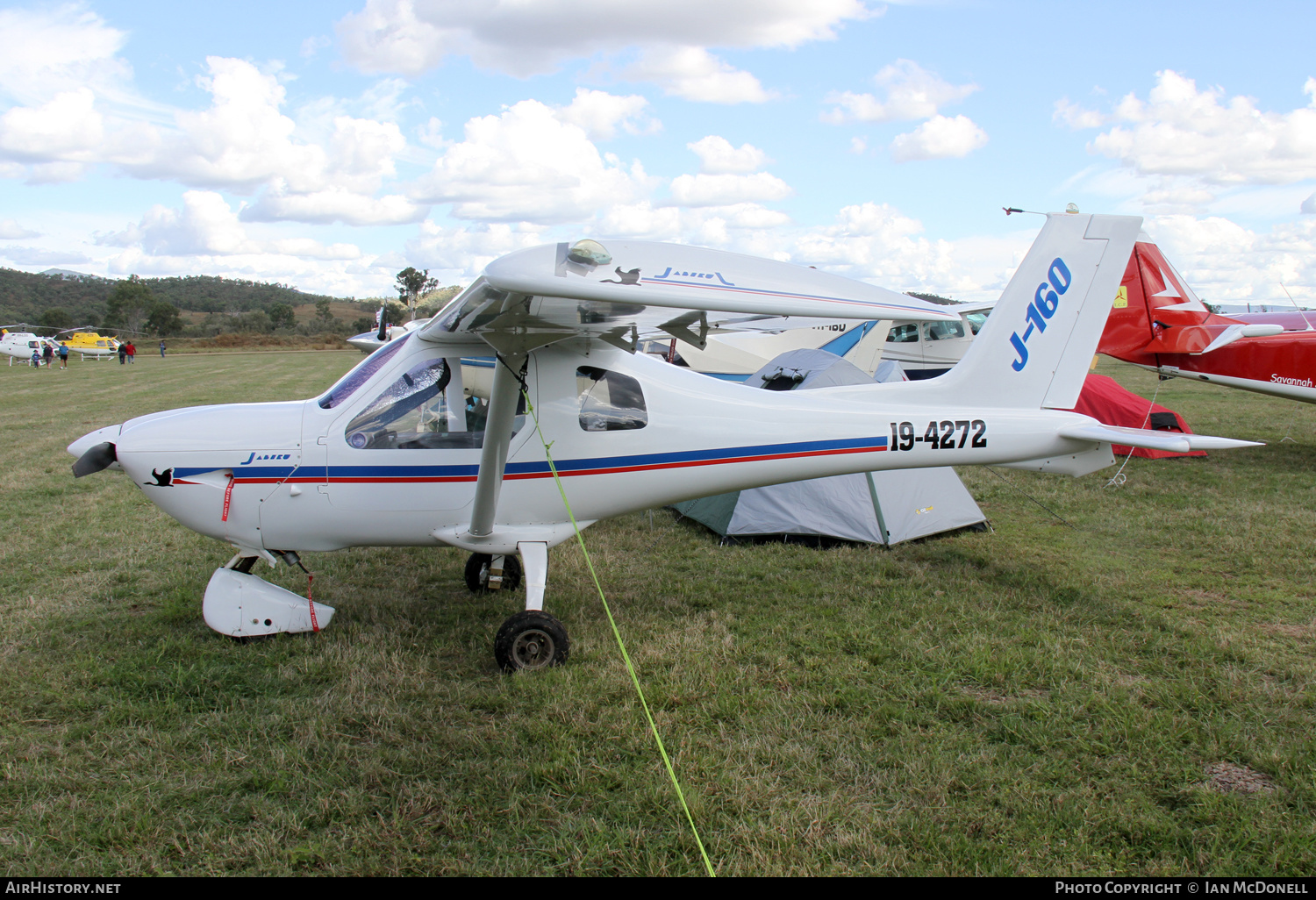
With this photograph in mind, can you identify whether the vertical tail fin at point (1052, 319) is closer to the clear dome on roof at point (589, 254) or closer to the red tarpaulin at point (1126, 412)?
the clear dome on roof at point (589, 254)

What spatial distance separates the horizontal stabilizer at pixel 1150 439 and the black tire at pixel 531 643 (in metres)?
3.39

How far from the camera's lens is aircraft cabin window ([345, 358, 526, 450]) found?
177 inches

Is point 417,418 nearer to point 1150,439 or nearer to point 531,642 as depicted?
point 531,642

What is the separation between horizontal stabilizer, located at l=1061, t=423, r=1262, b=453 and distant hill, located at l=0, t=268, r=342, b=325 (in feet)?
309

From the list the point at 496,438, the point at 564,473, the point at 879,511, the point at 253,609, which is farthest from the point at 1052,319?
the point at 253,609

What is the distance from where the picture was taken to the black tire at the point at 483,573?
5555 mm

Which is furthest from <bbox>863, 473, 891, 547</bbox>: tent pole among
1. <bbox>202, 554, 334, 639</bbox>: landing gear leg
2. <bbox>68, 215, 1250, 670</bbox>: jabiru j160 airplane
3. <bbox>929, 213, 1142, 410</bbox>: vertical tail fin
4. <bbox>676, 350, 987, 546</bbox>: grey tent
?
<bbox>202, 554, 334, 639</bbox>: landing gear leg

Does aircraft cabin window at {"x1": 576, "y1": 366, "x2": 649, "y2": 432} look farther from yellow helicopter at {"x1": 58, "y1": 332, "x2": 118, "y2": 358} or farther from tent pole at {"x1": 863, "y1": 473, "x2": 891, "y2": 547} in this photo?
yellow helicopter at {"x1": 58, "y1": 332, "x2": 118, "y2": 358}

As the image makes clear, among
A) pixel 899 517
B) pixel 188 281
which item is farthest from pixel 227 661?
pixel 188 281

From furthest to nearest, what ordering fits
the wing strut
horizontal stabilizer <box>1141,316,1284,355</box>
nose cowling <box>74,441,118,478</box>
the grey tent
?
1. horizontal stabilizer <box>1141,316,1284,355</box>
2. the grey tent
3. nose cowling <box>74,441,118,478</box>
4. the wing strut

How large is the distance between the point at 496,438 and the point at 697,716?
1.74m

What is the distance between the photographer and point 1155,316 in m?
10.6

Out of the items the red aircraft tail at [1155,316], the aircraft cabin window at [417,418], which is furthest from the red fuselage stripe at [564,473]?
the red aircraft tail at [1155,316]
